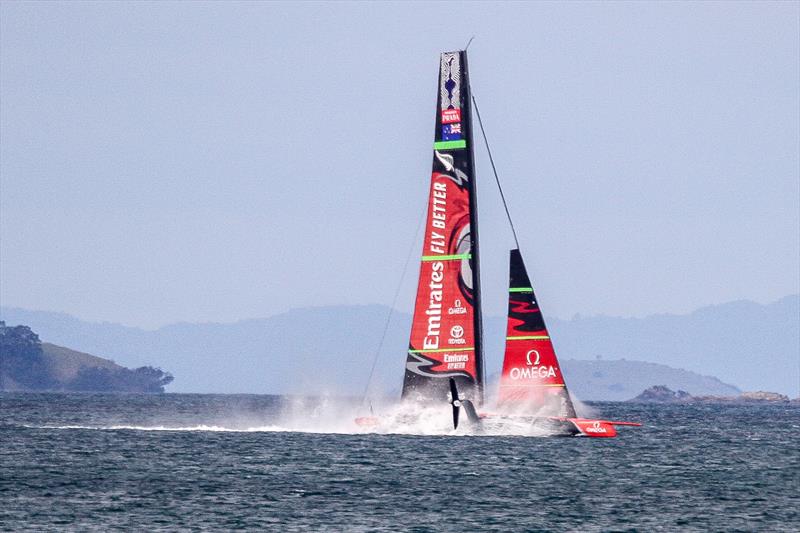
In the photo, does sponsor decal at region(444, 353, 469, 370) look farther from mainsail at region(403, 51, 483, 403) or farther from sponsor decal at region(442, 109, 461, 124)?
sponsor decal at region(442, 109, 461, 124)

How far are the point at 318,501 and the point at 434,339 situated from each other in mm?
17737

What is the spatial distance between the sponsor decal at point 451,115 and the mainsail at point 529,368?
7716 millimetres

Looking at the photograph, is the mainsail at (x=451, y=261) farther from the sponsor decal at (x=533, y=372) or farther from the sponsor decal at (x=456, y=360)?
the sponsor decal at (x=533, y=372)

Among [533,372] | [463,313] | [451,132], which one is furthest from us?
[463,313]

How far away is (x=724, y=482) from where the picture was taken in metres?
57.8

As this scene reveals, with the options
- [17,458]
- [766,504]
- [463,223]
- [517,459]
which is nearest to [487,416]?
[517,459]

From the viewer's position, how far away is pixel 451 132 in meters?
64.4

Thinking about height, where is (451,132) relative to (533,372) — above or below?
above

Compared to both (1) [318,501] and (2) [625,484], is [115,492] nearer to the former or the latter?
(1) [318,501]

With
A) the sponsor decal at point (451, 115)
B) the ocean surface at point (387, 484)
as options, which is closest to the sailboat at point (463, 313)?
the sponsor decal at point (451, 115)

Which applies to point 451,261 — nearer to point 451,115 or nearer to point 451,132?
point 451,132

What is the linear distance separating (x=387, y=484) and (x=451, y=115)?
1807 centimetres

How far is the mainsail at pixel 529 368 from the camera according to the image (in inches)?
2494

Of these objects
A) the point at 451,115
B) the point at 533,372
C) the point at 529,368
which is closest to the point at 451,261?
the point at 529,368
